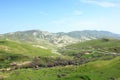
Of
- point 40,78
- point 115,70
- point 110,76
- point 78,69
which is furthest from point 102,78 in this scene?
point 40,78

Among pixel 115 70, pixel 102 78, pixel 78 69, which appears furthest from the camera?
pixel 78 69

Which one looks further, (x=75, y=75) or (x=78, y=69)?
(x=78, y=69)

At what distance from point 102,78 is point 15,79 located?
156 ft

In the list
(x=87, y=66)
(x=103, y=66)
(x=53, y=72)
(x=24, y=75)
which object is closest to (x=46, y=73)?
(x=53, y=72)

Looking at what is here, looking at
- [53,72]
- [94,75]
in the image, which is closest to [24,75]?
[53,72]

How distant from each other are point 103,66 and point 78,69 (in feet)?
50.6

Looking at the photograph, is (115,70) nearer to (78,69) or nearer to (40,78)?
(78,69)

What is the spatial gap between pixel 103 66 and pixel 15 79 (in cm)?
5341

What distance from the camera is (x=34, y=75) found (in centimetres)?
14412

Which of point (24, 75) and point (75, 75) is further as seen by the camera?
point (24, 75)

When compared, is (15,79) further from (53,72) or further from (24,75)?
(53,72)

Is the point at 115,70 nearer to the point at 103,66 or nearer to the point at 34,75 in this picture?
the point at 103,66

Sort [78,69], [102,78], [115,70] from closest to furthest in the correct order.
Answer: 1. [102,78]
2. [115,70]
3. [78,69]

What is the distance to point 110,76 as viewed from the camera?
5138 inches
